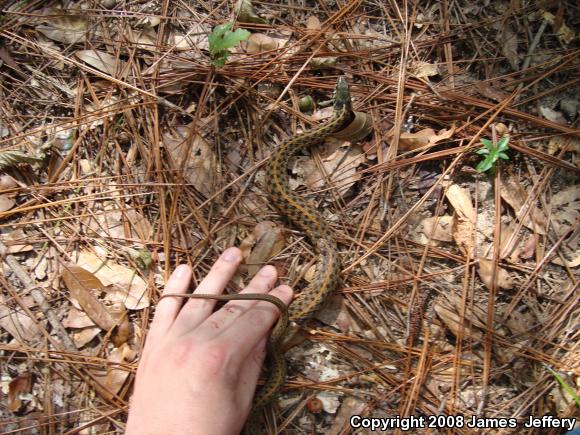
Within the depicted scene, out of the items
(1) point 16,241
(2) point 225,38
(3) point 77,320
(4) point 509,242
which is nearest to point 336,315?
(4) point 509,242

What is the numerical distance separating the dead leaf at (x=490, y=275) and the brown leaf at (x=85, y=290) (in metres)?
2.96

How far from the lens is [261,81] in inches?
155

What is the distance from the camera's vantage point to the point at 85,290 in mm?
3512

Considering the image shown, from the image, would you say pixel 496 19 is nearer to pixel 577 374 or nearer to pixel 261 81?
pixel 261 81

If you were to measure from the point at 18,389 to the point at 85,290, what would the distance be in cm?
84

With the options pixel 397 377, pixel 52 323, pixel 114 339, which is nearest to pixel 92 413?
pixel 114 339

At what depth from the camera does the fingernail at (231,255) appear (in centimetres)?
351

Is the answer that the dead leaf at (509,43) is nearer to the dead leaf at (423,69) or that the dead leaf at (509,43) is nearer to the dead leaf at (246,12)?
the dead leaf at (423,69)

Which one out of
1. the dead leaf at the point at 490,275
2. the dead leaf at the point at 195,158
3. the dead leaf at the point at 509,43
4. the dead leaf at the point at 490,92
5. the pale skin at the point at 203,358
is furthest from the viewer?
the dead leaf at the point at 509,43

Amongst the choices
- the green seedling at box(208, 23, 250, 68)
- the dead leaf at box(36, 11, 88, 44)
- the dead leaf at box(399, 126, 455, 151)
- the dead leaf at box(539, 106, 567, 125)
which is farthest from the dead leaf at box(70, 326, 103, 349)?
the dead leaf at box(539, 106, 567, 125)

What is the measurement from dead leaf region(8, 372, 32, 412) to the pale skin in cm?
90

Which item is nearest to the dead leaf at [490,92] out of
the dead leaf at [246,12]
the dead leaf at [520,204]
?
the dead leaf at [520,204]

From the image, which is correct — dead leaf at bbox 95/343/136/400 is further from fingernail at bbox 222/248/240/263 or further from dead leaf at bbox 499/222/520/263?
dead leaf at bbox 499/222/520/263

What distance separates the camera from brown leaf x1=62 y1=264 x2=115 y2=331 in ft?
11.3
